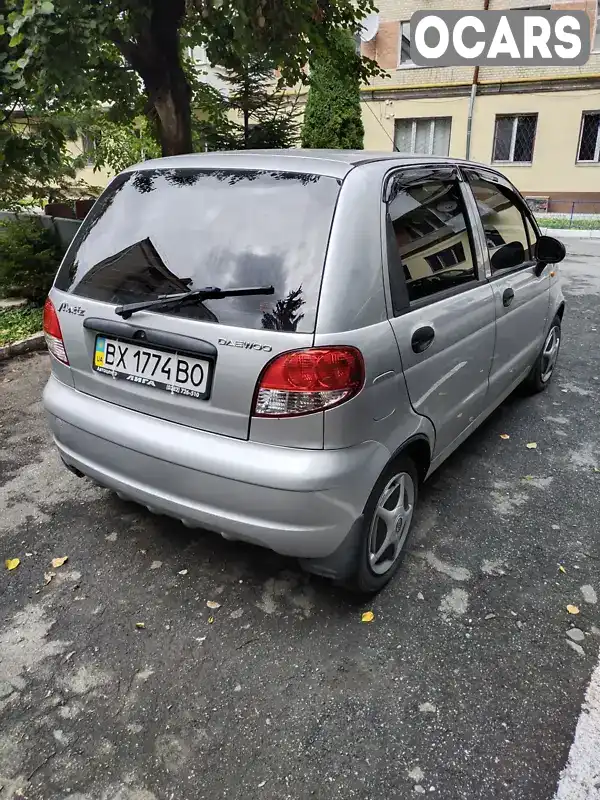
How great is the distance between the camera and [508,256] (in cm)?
352

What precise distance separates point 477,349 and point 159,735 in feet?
7.37

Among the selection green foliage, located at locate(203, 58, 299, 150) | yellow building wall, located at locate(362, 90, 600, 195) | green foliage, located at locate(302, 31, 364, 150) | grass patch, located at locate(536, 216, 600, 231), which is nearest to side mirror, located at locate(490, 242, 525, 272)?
green foliage, located at locate(203, 58, 299, 150)

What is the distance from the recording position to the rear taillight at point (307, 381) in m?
1.98

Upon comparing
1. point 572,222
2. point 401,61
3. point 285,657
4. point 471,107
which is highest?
point 401,61

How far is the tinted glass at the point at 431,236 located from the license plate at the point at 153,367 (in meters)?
0.93

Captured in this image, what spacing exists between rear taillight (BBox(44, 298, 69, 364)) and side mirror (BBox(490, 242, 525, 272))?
2.25m

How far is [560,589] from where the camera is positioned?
2613 millimetres

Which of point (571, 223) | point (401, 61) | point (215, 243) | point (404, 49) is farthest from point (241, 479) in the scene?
point (404, 49)

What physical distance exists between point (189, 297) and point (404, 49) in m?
22.3

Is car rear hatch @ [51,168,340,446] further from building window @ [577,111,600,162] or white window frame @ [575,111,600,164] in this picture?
building window @ [577,111,600,162]

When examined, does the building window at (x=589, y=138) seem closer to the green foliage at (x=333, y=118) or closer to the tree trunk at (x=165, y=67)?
the green foliage at (x=333, y=118)

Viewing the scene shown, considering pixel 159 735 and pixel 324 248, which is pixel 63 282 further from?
pixel 159 735

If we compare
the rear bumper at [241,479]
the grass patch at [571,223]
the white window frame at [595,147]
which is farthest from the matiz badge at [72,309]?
the white window frame at [595,147]

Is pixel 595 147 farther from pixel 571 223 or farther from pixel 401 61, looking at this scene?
pixel 401 61
